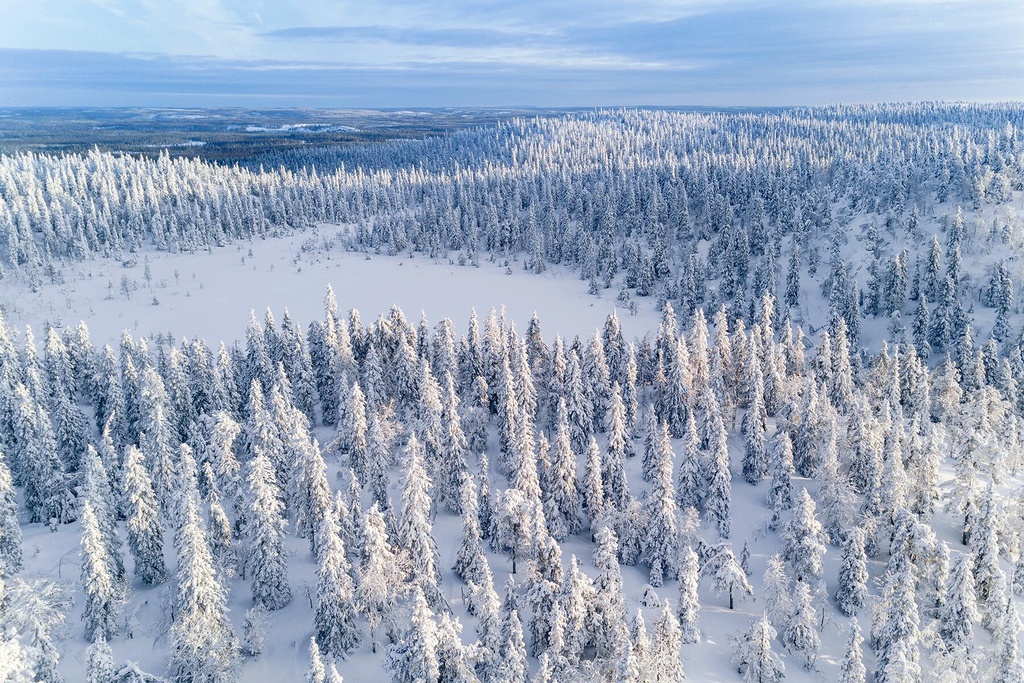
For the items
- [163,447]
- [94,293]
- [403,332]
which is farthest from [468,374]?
[94,293]

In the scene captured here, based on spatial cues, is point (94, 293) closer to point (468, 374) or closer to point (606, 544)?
point (468, 374)

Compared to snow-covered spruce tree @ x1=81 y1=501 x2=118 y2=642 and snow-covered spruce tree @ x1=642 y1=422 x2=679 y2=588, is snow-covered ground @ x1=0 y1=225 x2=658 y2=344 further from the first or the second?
snow-covered spruce tree @ x1=81 y1=501 x2=118 y2=642

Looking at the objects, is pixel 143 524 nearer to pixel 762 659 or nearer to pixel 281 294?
pixel 762 659

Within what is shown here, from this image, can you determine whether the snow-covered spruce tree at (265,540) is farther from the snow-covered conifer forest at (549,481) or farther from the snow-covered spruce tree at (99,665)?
the snow-covered spruce tree at (99,665)

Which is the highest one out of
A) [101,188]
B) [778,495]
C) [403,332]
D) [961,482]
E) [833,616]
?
[101,188]

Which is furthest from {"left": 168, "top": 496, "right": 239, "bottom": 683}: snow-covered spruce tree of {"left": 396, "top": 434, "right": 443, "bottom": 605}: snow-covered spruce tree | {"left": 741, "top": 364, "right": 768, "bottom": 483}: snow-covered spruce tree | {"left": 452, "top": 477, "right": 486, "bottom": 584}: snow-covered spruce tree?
{"left": 741, "top": 364, "right": 768, "bottom": 483}: snow-covered spruce tree
